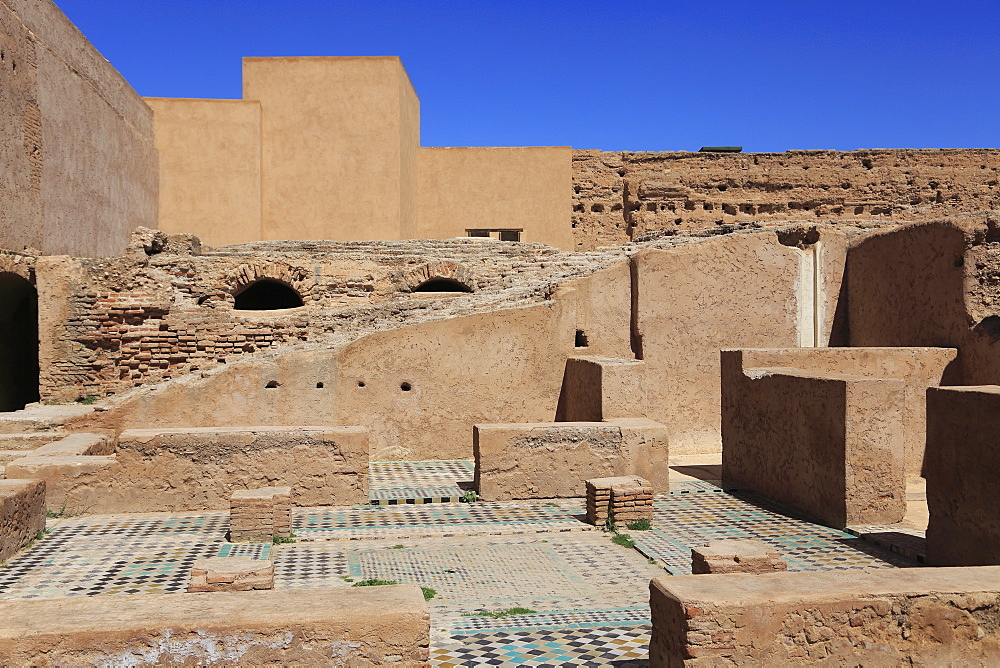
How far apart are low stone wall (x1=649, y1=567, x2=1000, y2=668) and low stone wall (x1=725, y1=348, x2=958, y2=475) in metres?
4.59

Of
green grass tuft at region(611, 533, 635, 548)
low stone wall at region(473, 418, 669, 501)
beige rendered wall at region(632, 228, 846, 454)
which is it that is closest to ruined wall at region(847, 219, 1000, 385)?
beige rendered wall at region(632, 228, 846, 454)

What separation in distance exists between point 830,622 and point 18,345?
14563 mm

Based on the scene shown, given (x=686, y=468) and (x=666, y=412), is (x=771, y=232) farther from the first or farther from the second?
(x=686, y=468)

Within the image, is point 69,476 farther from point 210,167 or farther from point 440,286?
point 210,167

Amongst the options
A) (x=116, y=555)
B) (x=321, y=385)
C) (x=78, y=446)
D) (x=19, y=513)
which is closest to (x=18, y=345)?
(x=321, y=385)

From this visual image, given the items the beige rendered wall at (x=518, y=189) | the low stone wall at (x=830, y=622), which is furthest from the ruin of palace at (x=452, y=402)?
the beige rendered wall at (x=518, y=189)

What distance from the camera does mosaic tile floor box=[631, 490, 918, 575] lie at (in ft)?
18.8

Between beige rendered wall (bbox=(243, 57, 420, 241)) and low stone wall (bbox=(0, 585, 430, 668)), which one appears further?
beige rendered wall (bbox=(243, 57, 420, 241))

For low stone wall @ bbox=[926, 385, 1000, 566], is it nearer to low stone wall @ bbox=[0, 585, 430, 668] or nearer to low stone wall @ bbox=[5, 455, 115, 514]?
low stone wall @ bbox=[0, 585, 430, 668]

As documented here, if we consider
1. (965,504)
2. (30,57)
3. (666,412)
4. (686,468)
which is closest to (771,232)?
(666,412)

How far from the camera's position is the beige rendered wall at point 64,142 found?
12.5 m

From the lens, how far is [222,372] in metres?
9.38

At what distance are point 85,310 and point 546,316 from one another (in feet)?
20.6

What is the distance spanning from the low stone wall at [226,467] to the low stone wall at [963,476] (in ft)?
14.2
